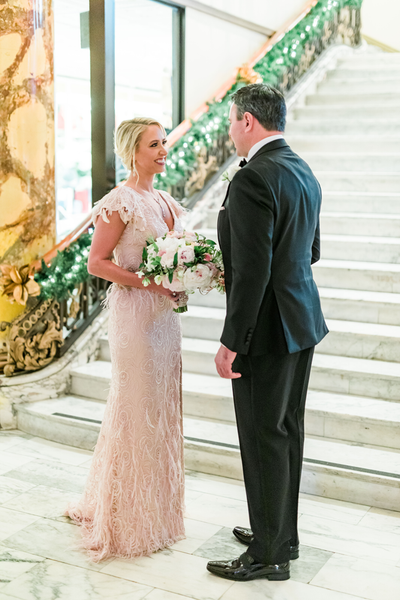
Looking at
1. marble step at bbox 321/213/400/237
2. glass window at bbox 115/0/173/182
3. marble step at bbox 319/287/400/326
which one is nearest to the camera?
marble step at bbox 319/287/400/326

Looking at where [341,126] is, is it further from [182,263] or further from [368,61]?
[182,263]

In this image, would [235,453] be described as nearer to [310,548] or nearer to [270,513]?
[310,548]

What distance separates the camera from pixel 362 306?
543 centimetres

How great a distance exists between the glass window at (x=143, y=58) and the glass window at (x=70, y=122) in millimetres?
488

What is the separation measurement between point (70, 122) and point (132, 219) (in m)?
5.38

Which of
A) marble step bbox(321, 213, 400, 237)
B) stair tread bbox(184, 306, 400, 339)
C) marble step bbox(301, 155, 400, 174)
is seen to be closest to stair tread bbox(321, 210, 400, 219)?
marble step bbox(321, 213, 400, 237)

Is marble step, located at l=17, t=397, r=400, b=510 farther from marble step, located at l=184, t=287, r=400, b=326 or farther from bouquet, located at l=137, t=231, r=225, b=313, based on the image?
bouquet, located at l=137, t=231, r=225, b=313

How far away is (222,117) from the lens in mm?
7484

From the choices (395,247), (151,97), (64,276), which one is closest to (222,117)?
(151,97)

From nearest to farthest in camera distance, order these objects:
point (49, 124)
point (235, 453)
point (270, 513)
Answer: point (270, 513) < point (235, 453) < point (49, 124)

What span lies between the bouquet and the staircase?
1602 millimetres

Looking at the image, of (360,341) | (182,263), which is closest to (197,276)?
(182,263)

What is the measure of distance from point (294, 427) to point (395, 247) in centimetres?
341

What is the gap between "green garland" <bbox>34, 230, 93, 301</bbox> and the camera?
5246 mm
